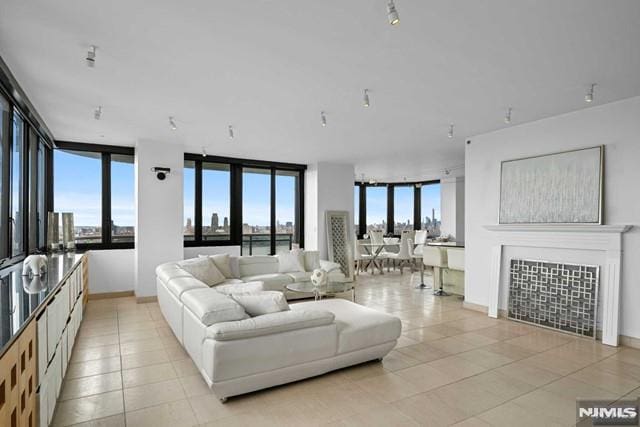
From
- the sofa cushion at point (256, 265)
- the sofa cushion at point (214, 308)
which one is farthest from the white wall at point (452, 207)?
the sofa cushion at point (214, 308)

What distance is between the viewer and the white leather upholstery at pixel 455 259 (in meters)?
6.09

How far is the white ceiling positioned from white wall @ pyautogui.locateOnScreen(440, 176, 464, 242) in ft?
16.1

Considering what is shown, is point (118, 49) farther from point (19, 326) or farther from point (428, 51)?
point (428, 51)

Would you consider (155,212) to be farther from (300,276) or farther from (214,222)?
(300,276)

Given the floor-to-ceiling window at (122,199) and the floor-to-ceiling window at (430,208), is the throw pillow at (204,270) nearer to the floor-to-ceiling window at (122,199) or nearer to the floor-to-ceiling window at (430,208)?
the floor-to-ceiling window at (122,199)

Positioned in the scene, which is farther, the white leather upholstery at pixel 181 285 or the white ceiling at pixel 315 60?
the white leather upholstery at pixel 181 285

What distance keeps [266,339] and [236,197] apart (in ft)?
17.3

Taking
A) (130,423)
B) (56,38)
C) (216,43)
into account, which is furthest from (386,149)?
(130,423)

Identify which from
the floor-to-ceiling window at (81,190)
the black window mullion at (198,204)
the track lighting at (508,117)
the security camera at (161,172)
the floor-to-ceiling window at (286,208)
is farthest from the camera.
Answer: the floor-to-ceiling window at (286,208)

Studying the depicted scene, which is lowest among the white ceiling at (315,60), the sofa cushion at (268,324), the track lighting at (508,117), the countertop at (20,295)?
the sofa cushion at (268,324)

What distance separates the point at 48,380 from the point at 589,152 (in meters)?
5.53

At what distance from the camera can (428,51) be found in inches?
109

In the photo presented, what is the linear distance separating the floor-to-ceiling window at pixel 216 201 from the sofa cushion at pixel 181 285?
3401 mm

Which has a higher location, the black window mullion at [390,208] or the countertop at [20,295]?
the black window mullion at [390,208]
